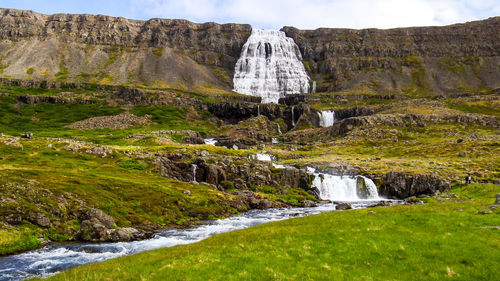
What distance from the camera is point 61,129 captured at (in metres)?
160

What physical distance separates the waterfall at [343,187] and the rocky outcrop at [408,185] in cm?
296

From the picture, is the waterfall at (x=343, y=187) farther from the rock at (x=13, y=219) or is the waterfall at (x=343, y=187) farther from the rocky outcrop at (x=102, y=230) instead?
the rock at (x=13, y=219)

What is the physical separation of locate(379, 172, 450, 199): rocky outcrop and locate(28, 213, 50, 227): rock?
232ft

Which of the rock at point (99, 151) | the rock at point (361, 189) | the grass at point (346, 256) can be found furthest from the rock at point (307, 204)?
the rock at point (99, 151)

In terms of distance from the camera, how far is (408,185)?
251ft

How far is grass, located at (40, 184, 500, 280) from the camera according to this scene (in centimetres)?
1459

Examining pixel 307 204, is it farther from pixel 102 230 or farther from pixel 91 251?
pixel 91 251

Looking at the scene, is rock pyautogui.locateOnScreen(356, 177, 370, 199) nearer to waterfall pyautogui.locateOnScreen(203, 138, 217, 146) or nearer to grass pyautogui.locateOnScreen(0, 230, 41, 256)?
grass pyautogui.locateOnScreen(0, 230, 41, 256)

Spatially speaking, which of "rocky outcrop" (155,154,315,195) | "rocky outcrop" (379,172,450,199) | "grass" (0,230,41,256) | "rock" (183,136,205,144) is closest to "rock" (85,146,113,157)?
"rocky outcrop" (155,154,315,195)

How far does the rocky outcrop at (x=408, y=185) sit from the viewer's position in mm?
71775

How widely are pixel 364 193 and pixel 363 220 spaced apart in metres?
57.4

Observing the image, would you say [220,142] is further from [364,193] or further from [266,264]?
[266,264]

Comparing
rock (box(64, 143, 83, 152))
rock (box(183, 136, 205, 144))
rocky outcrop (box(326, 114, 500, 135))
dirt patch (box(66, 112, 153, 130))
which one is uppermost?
rocky outcrop (box(326, 114, 500, 135))

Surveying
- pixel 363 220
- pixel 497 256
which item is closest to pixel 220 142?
pixel 363 220
